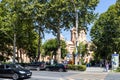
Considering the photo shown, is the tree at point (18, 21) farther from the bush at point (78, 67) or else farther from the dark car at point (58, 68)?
the bush at point (78, 67)

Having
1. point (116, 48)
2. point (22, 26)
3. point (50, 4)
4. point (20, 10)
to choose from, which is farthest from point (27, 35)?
point (116, 48)

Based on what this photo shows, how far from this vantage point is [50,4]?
57812 millimetres

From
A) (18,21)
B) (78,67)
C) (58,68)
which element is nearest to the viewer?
(58,68)

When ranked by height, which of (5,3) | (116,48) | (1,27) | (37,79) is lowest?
(37,79)

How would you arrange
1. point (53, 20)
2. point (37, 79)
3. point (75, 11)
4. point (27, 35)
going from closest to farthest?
point (37, 79) → point (75, 11) → point (53, 20) → point (27, 35)

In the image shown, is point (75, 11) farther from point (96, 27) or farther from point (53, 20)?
point (96, 27)

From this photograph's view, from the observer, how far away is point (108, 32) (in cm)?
7400

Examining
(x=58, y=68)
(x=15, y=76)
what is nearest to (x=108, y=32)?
(x=58, y=68)

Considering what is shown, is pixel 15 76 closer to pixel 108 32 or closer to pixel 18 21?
pixel 18 21

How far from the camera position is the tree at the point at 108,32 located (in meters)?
70.9

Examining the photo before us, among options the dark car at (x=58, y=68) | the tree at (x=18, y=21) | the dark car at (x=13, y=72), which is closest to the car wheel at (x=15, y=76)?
the dark car at (x=13, y=72)

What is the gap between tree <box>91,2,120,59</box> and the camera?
233 ft

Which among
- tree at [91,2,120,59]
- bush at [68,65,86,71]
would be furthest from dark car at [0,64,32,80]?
tree at [91,2,120,59]

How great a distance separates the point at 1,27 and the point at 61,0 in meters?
16.2
